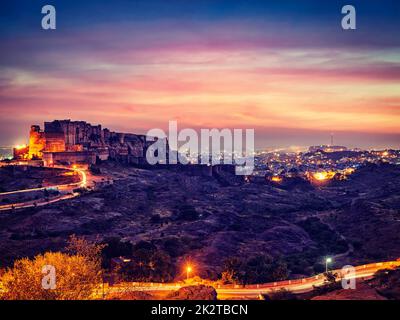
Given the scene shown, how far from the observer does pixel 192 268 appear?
42.6 metres

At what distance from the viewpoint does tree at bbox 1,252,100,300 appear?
25.1 metres

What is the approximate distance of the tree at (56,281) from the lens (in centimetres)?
2514

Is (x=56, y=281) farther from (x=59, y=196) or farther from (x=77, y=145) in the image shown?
(x=77, y=145)

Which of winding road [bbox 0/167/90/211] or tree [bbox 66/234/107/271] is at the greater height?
winding road [bbox 0/167/90/211]

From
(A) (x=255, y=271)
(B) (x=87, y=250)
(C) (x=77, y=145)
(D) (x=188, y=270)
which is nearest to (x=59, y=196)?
(D) (x=188, y=270)

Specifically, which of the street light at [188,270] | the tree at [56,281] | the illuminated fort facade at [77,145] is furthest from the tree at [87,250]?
the illuminated fort facade at [77,145]

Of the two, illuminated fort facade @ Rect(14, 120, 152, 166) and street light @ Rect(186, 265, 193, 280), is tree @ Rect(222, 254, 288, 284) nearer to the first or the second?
street light @ Rect(186, 265, 193, 280)

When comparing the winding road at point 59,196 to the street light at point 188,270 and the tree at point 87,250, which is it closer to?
the tree at point 87,250

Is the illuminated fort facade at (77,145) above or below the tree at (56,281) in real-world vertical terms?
above

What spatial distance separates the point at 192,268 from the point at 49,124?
247 ft

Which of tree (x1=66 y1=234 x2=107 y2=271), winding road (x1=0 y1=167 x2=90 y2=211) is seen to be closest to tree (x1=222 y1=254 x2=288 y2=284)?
tree (x1=66 y1=234 x2=107 y2=271)

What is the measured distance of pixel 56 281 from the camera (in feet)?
86.9

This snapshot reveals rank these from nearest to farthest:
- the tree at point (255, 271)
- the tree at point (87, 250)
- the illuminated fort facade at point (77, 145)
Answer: the tree at point (87, 250), the tree at point (255, 271), the illuminated fort facade at point (77, 145)
